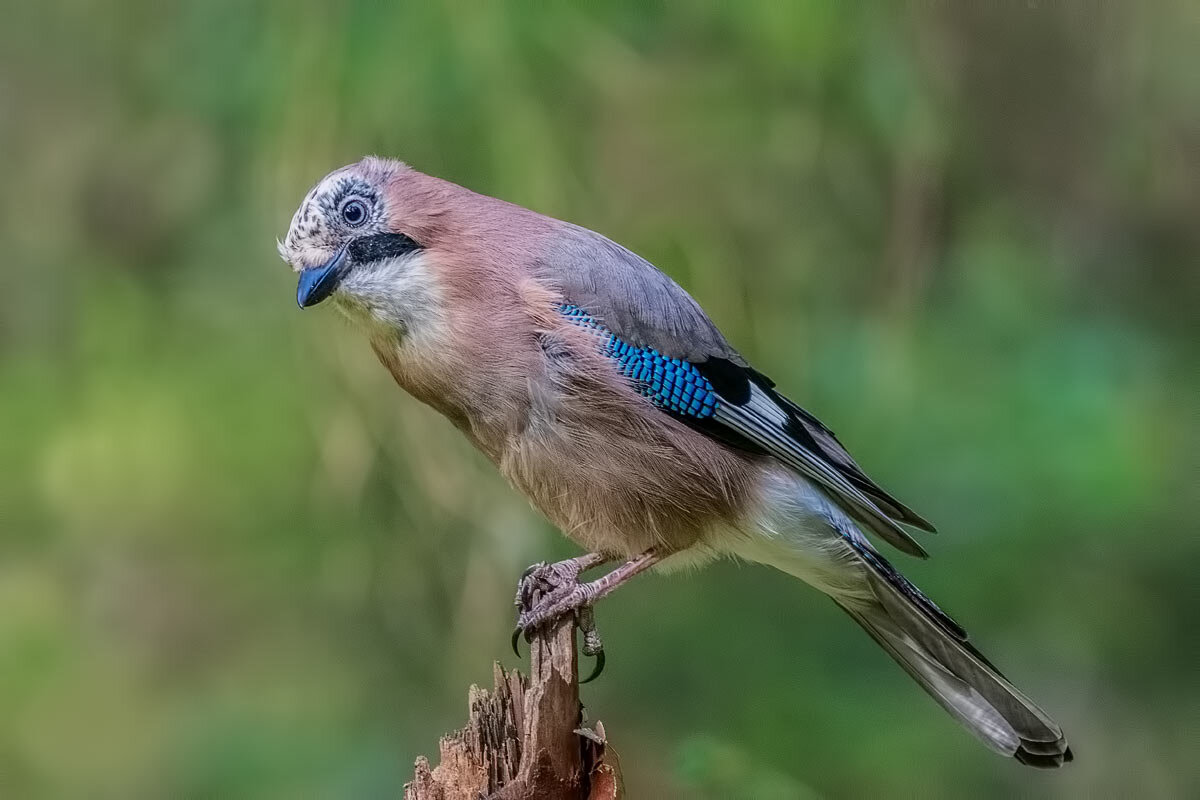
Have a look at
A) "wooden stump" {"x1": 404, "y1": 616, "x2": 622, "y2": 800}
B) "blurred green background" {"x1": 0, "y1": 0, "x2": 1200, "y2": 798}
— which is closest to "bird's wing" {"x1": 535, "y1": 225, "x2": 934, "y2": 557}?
"blurred green background" {"x1": 0, "y1": 0, "x2": 1200, "y2": 798}

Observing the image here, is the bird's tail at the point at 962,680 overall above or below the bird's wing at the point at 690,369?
below

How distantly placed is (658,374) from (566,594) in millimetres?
489

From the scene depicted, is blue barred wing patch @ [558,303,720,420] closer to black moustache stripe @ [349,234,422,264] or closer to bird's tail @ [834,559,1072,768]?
black moustache stripe @ [349,234,422,264]

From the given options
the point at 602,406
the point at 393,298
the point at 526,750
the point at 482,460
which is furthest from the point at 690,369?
the point at 526,750

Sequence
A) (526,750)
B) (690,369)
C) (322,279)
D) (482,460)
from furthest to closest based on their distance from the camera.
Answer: (482,460), (690,369), (322,279), (526,750)

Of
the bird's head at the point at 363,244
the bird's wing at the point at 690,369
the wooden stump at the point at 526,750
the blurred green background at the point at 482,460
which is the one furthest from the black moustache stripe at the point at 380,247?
the wooden stump at the point at 526,750

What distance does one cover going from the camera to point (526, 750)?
2080mm

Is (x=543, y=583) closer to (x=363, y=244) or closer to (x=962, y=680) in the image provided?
(x=363, y=244)

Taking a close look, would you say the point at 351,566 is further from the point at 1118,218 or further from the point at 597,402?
the point at 1118,218

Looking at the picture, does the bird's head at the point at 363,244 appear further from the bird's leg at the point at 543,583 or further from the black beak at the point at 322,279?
the bird's leg at the point at 543,583

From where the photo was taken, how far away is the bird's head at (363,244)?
2.32 m

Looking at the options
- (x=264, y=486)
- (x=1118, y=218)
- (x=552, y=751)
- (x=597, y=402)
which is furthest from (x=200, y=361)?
(x=1118, y=218)

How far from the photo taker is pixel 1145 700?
3.45m

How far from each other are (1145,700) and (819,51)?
6.86 feet
